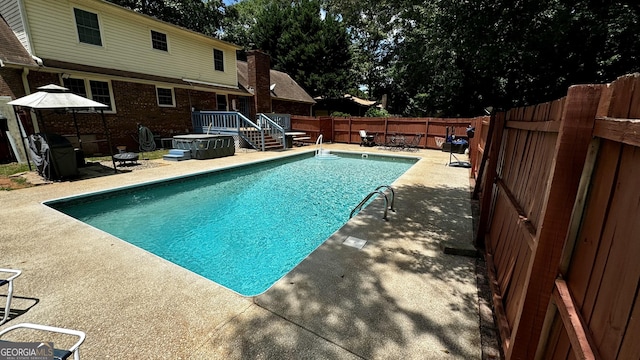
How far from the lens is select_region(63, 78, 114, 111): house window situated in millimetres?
10781

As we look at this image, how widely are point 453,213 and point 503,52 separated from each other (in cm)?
334

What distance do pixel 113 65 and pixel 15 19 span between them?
3025mm

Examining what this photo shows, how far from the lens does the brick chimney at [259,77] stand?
722 inches

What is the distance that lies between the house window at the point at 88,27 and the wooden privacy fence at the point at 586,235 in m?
15.6

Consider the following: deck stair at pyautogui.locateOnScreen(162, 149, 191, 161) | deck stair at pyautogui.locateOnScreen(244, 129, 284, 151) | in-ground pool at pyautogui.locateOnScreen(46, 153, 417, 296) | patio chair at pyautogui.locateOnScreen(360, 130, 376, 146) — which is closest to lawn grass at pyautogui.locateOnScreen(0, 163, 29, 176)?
deck stair at pyautogui.locateOnScreen(162, 149, 191, 161)

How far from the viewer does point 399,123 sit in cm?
1648

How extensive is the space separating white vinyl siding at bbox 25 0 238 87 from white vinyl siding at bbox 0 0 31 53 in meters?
0.30

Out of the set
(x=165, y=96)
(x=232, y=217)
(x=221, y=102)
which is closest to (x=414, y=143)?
(x=221, y=102)

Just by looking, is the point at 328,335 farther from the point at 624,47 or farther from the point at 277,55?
the point at 277,55

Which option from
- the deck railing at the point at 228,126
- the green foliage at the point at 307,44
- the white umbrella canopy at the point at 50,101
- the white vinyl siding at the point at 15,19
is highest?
the green foliage at the point at 307,44

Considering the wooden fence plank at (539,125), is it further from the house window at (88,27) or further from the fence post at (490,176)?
the house window at (88,27)

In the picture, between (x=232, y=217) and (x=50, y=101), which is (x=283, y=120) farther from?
(x=232, y=217)

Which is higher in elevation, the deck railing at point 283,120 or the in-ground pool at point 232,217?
the deck railing at point 283,120

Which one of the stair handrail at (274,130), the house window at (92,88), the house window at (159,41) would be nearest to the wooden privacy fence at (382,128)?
the stair handrail at (274,130)
